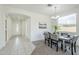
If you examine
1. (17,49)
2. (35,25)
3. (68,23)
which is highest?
(68,23)

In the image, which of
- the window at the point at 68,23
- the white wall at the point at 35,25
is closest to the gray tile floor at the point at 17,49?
the white wall at the point at 35,25

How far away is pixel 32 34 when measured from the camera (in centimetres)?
732

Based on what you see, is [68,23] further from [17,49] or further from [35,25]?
[17,49]

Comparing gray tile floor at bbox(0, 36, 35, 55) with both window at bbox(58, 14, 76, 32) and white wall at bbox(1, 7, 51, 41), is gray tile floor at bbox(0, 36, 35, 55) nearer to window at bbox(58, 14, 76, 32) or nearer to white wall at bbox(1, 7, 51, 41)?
white wall at bbox(1, 7, 51, 41)

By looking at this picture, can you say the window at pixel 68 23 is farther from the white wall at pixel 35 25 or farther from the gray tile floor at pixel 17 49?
the gray tile floor at pixel 17 49

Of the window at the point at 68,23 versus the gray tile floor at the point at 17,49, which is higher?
the window at the point at 68,23

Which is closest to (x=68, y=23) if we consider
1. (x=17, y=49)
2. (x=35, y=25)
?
(x=35, y=25)

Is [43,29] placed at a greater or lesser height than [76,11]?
lesser

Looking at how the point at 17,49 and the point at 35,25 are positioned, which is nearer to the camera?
the point at 17,49

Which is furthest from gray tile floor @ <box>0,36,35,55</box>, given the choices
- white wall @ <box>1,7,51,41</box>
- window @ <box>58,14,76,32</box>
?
window @ <box>58,14,76,32</box>
